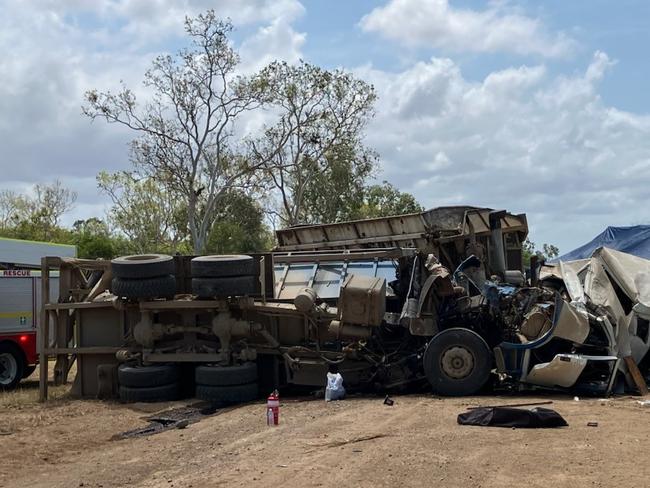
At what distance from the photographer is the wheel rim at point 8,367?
15.4 m

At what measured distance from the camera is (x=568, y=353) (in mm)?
10922

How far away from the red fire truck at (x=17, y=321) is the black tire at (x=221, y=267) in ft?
19.6

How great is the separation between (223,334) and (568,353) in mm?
4930

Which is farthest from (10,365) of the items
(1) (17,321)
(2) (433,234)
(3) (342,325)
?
(2) (433,234)

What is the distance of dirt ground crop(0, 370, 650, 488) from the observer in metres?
6.14

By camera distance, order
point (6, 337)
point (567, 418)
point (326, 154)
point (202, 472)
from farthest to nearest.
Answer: point (326, 154) < point (6, 337) < point (567, 418) < point (202, 472)

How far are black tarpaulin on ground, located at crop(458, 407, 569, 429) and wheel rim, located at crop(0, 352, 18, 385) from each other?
1048 cm

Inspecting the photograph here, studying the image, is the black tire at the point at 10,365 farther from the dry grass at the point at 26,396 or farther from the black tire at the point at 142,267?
the black tire at the point at 142,267

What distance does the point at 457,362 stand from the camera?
1093 cm

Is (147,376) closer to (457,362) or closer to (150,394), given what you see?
(150,394)

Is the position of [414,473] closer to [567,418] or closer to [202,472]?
[202,472]

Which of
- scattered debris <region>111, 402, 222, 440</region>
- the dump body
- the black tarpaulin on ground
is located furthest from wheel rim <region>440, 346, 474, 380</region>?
scattered debris <region>111, 402, 222, 440</region>

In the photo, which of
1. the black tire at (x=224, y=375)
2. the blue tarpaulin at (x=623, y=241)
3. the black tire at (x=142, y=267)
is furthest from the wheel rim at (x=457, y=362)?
the blue tarpaulin at (x=623, y=241)

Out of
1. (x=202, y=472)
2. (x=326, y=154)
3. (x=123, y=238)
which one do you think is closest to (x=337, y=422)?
(x=202, y=472)
